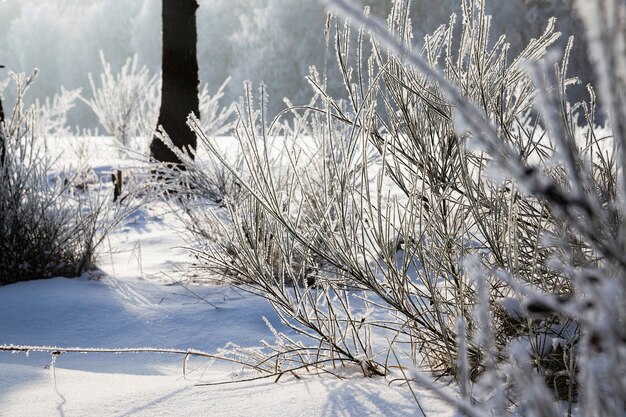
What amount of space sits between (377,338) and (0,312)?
5.88 feet

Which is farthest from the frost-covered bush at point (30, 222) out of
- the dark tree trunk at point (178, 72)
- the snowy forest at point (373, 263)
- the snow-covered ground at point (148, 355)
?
the dark tree trunk at point (178, 72)

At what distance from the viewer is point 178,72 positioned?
6.14 metres

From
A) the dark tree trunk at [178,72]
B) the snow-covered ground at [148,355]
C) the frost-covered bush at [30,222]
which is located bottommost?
the snow-covered ground at [148,355]

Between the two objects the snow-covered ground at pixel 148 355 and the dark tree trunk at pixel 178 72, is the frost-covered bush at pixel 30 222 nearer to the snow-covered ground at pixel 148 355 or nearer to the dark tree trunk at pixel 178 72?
the snow-covered ground at pixel 148 355

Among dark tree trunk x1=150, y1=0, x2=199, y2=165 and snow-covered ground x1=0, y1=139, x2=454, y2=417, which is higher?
dark tree trunk x1=150, y1=0, x2=199, y2=165

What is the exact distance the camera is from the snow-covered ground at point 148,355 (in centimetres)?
149

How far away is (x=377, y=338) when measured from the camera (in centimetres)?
245

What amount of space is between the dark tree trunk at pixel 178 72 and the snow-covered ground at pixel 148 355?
1.63 meters

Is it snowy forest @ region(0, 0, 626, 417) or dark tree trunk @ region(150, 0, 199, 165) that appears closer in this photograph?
snowy forest @ region(0, 0, 626, 417)

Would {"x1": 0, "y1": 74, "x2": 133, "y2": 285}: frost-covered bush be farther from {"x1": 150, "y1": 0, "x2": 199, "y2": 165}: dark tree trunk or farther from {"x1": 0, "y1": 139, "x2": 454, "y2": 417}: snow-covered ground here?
{"x1": 150, "y1": 0, "x2": 199, "y2": 165}: dark tree trunk

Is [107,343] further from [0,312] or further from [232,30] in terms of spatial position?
[232,30]

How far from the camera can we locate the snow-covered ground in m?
1.49

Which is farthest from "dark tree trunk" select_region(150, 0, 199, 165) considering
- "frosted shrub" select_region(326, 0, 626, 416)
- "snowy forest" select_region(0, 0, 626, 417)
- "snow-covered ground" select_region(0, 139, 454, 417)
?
"frosted shrub" select_region(326, 0, 626, 416)

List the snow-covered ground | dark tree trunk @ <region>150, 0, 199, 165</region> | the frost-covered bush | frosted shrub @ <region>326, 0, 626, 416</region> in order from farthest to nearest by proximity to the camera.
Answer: dark tree trunk @ <region>150, 0, 199, 165</region>
the frost-covered bush
the snow-covered ground
frosted shrub @ <region>326, 0, 626, 416</region>
